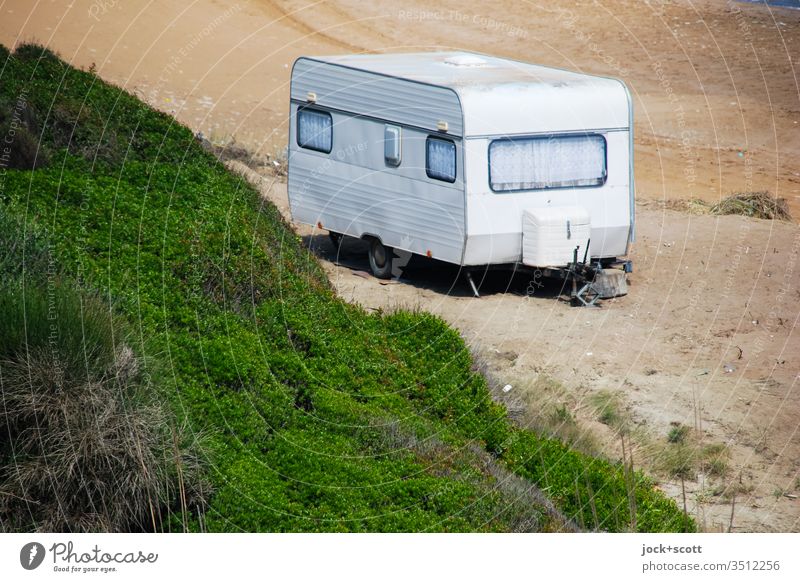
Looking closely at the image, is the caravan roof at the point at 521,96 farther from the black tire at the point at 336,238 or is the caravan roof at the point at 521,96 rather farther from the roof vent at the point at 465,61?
the black tire at the point at 336,238

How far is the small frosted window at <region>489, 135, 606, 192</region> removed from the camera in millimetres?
15688

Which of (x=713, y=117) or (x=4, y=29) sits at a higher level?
(x=4, y=29)

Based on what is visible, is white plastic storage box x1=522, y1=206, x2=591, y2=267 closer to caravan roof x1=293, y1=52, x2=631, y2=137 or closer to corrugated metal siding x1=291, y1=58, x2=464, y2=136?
caravan roof x1=293, y1=52, x2=631, y2=137

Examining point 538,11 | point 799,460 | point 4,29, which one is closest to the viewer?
point 799,460

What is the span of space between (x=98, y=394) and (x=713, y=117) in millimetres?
26079

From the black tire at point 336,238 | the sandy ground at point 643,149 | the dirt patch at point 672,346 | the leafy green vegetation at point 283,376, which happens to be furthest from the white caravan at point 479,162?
the leafy green vegetation at point 283,376

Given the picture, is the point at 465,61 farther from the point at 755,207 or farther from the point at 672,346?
the point at 755,207

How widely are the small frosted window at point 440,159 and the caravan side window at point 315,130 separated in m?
2.16

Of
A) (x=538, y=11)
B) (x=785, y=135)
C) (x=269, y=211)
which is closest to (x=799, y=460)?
(x=269, y=211)

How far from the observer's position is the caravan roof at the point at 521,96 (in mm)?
15476

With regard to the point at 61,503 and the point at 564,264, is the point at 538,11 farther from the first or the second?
the point at 61,503

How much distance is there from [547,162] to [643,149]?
1351 cm

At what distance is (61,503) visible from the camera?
8234mm

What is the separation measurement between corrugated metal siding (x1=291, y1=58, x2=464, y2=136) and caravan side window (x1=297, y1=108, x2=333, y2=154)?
222 mm
